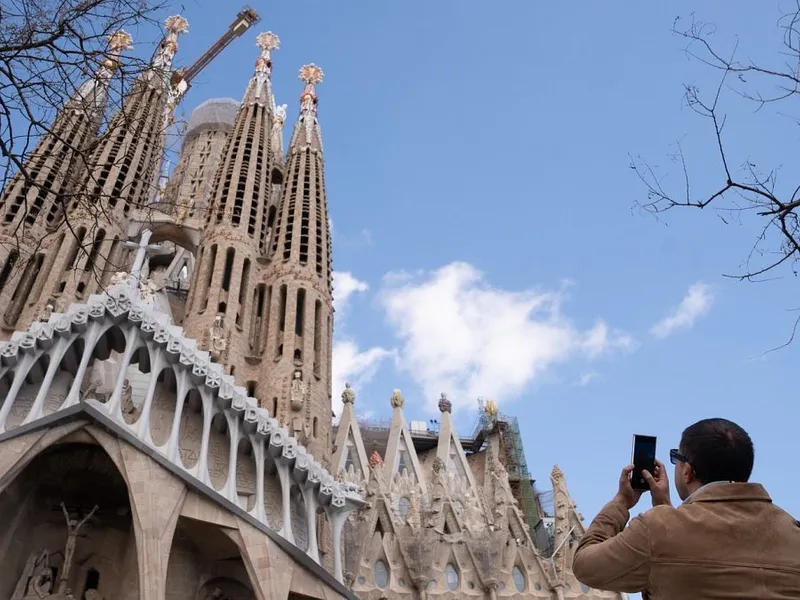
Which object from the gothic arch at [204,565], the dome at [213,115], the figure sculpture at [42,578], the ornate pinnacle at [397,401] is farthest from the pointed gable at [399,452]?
the dome at [213,115]

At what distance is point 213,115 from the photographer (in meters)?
40.4

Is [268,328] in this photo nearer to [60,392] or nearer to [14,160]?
[60,392]

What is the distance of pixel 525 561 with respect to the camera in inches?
813

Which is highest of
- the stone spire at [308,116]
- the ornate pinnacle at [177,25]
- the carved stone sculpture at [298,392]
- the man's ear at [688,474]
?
the ornate pinnacle at [177,25]

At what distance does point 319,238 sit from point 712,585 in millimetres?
23042

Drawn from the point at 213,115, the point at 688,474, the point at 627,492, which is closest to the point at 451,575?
the point at 627,492

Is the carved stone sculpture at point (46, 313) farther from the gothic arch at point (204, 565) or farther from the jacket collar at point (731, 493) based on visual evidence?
the jacket collar at point (731, 493)

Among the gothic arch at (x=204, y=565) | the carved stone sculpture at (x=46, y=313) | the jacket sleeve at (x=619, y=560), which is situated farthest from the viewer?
the carved stone sculpture at (x=46, y=313)

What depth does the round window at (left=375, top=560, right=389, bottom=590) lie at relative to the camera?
18891 mm

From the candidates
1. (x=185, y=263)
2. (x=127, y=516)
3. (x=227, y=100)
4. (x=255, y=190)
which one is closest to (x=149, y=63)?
(x=127, y=516)

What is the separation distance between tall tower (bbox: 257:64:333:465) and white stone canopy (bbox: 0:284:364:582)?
2355 mm

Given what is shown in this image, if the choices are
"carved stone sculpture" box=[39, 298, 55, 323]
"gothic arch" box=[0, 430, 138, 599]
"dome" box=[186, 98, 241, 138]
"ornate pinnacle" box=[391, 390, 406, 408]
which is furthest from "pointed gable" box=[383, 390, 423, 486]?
"dome" box=[186, 98, 241, 138]

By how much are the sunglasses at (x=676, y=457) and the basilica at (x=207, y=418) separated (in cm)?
397

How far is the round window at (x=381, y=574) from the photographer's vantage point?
18.9 metres
